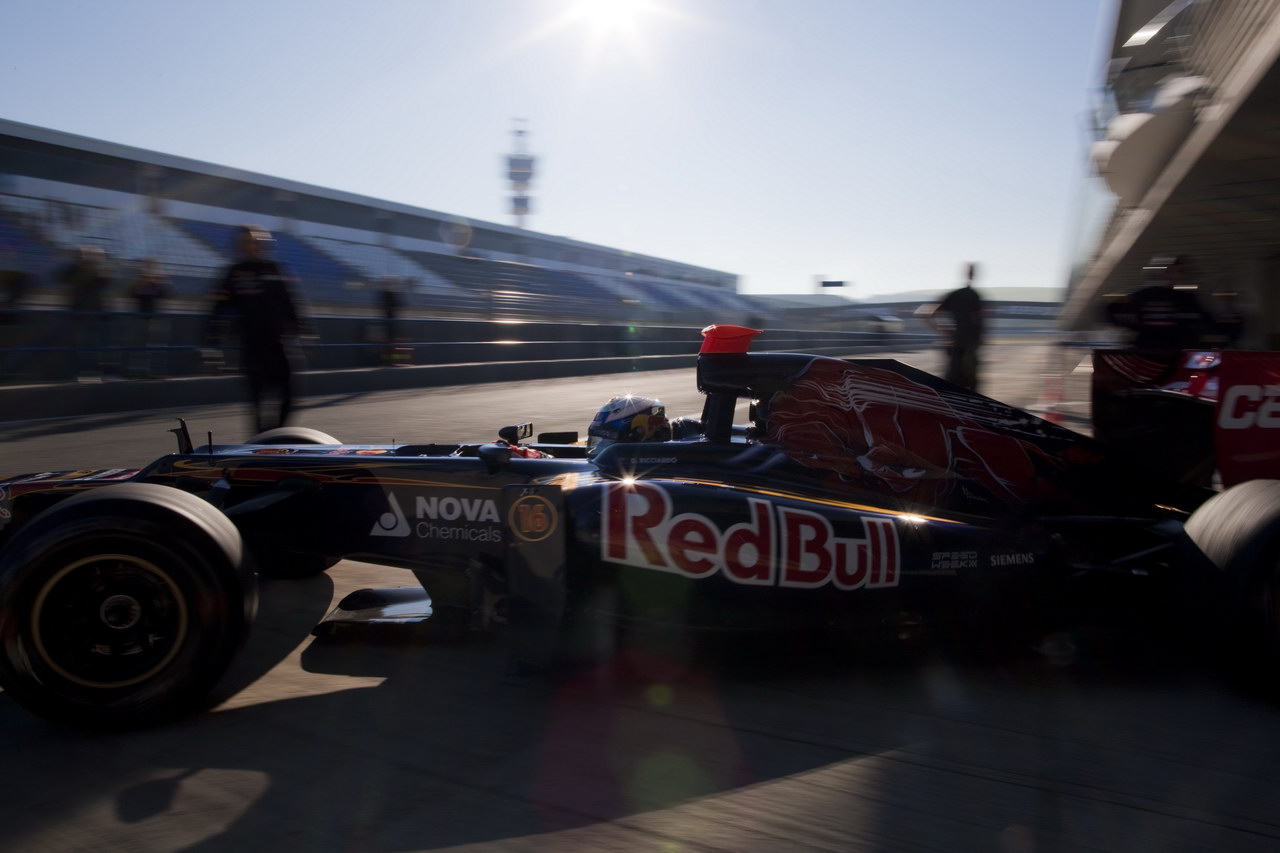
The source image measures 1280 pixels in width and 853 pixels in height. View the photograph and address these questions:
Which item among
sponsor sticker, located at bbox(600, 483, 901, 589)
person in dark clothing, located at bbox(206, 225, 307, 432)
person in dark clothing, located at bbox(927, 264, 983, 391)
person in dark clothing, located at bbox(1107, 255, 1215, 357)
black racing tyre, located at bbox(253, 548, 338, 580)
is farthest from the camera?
person in dark clothing, located at bbox(927, 264, 983, 391)

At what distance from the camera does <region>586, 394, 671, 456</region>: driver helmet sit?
448 centimetres

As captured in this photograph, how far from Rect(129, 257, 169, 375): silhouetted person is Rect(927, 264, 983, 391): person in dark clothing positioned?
905 centimetres

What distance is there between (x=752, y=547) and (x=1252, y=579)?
62.3 inches

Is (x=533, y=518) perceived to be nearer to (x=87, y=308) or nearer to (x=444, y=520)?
(x=444, y=520)

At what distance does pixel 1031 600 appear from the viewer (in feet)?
11.1

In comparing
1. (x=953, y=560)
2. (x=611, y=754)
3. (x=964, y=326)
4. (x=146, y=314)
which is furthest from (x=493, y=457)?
(x=146, y=314)

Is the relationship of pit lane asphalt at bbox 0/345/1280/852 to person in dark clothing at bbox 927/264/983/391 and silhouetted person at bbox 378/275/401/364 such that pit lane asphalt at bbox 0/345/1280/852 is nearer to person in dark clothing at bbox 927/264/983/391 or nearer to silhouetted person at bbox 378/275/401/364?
person in dark clothing at bbox 927/264/983/391

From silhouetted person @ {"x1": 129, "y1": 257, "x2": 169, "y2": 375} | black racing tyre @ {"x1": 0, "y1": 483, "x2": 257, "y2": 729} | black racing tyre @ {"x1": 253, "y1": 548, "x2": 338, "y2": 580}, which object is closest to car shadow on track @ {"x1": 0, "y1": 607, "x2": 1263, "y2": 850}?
black racing tyre @ {"x1": 0, "y1": 483, "x2": 257, "y2": 729}

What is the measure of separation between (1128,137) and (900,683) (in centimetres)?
1337

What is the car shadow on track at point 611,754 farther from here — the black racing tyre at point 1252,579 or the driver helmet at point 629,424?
the driver helmet at point 629,424

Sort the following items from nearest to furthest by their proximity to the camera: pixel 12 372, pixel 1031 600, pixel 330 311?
pixel 1031 600
pixel 12 372
pixel 330 311

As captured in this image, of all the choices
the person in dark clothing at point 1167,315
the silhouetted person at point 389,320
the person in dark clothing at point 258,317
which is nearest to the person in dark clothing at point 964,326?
the person in dark clothing at point 1167,315

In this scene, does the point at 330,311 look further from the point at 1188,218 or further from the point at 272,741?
the point at 272,741

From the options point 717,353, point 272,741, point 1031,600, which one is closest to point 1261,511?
point 1031,600
